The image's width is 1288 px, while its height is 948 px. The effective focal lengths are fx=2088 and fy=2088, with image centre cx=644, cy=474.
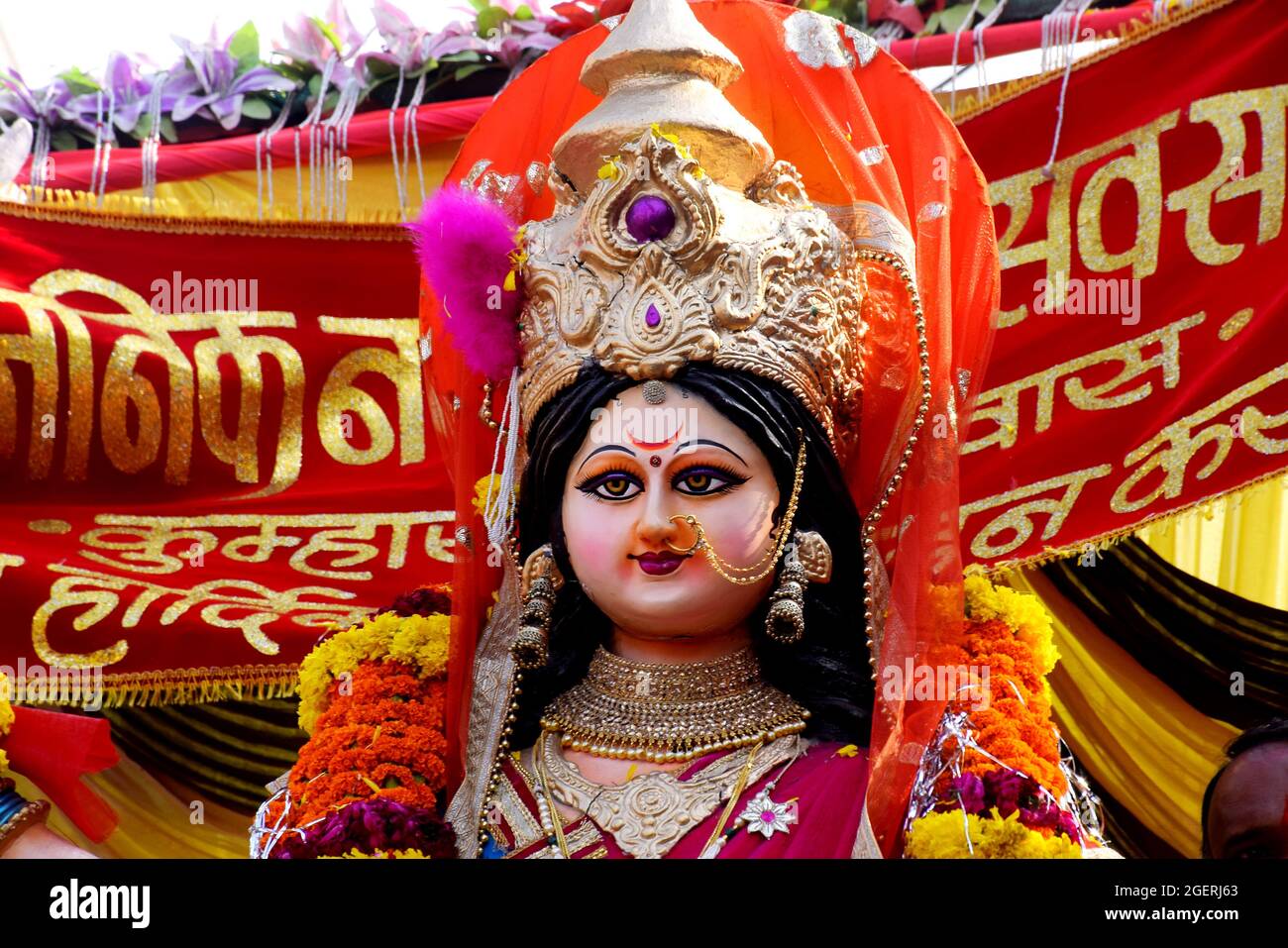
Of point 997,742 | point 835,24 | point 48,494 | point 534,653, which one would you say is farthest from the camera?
point 48,494

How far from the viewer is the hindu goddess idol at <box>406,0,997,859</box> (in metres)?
4.48

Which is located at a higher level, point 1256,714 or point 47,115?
point 47,115

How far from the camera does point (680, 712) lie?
4.58m

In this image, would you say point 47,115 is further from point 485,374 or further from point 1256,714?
point 1256,714

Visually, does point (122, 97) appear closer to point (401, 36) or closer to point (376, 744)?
point (401, 36)

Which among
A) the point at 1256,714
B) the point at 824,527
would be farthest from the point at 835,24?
the point at 1256,714

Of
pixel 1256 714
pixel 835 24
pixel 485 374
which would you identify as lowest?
pixel 1256 714

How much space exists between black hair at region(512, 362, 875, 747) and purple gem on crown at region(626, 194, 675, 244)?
308mm

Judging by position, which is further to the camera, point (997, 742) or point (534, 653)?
point (534, 653)

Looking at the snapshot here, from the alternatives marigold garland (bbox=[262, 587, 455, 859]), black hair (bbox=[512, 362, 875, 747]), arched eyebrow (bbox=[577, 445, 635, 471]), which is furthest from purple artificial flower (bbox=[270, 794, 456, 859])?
arched eyebrow (bbox=[577, 445, 635, 471])

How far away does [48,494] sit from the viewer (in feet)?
20.6

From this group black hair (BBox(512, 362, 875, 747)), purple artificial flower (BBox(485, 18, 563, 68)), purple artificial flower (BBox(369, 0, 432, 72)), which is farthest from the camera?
purple artificial flower (BBox(369, 0, 432, 72))

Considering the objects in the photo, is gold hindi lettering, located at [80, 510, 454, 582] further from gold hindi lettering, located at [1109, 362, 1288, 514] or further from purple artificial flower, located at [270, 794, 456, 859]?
gold hindi lettering, located at [1109, 362, 1288, 514]

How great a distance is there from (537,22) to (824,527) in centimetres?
249
